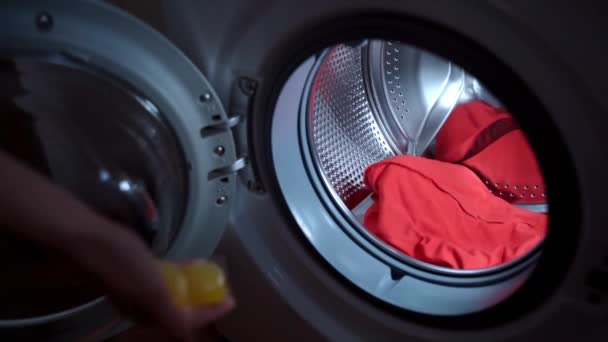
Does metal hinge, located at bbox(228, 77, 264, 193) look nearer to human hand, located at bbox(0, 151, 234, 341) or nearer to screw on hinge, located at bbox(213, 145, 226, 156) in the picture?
screw on hinge, located at bbox(213, 145, 226, 156)

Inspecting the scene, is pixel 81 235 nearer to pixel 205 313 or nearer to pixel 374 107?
pixel 205 313

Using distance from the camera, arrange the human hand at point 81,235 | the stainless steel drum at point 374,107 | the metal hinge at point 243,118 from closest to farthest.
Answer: the human hand at point 81,235 < the metal hinge at point 243,118 < the stainless steel drum at point 374,107

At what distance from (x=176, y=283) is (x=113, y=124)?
0.87 feet

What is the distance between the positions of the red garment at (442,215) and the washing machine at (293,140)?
0.15 meters

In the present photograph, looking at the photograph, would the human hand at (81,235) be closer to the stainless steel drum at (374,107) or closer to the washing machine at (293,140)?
the washing machine at (293,140)

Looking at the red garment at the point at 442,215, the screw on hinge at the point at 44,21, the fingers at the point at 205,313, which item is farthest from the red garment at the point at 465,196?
the screw on hinge at the point at 44,21

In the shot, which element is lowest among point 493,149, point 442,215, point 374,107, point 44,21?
point 442,215

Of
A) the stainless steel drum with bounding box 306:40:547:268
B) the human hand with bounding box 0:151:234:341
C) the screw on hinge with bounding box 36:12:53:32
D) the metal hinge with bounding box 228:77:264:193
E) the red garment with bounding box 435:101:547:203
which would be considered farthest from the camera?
the red garment with bounding box 435:101:547:203

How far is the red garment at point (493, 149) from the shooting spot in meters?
1.12

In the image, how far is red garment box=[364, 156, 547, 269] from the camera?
92 centimetres

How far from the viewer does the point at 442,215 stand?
104 cm

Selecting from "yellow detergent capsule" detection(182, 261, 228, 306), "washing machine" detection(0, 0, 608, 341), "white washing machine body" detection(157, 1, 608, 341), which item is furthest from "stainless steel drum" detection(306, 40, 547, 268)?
"yellow detergent capsule" detection(182, 261, 228, 306)

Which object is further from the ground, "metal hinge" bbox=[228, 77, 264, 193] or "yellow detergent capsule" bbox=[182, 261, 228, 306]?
"metal hinge" bbox=[228, 77, 264, 193]

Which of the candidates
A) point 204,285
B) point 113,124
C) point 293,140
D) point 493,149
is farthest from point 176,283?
point 493,149
